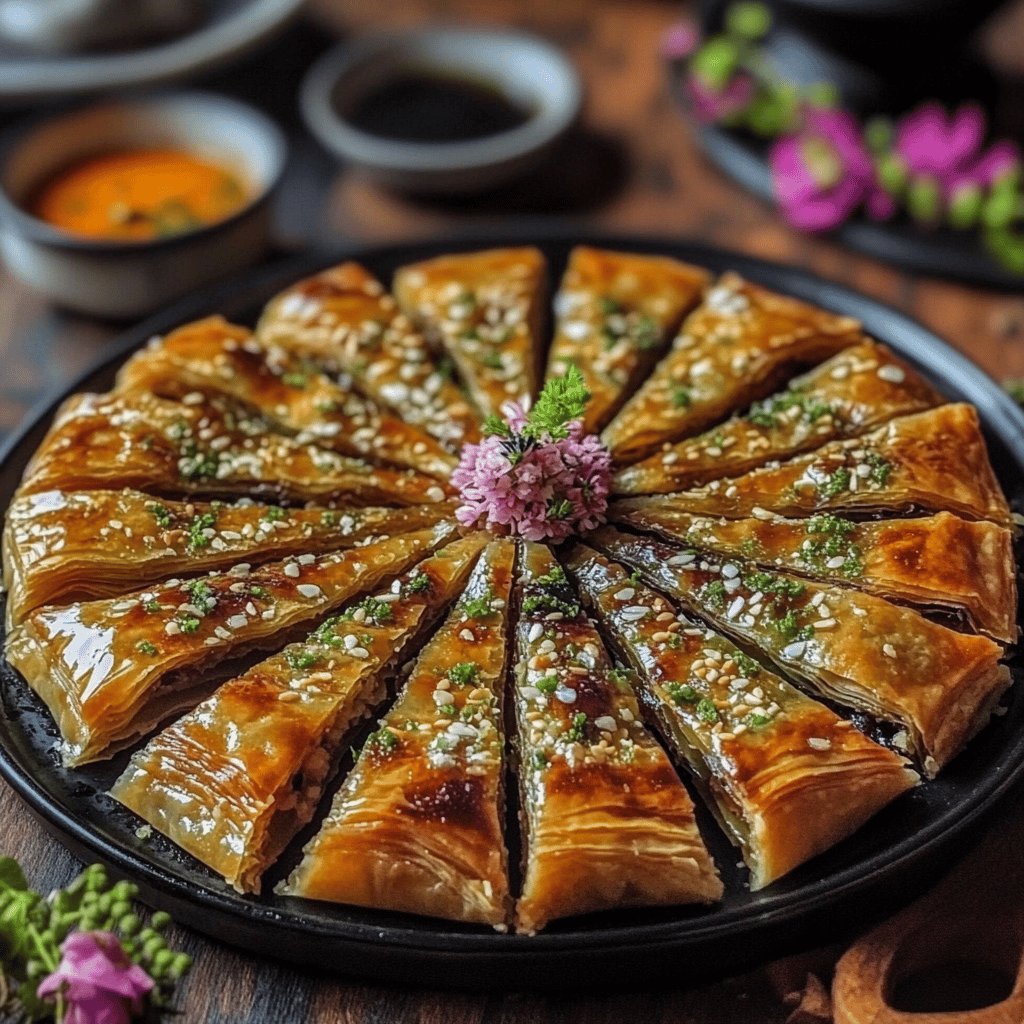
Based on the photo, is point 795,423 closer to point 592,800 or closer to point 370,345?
point 370,345

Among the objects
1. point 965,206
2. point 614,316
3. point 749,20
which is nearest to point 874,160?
point 965,206

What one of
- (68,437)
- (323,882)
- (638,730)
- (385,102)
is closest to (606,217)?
(385,102)

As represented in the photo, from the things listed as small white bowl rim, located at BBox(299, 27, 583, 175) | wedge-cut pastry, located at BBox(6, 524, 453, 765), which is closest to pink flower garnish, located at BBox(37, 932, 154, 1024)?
wedge-cut pastry, located at BBox(6, 524, 453, 765)

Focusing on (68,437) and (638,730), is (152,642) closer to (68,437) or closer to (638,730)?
(68,437)

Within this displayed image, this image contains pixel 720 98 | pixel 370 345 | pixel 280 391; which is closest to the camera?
pixel 280 391

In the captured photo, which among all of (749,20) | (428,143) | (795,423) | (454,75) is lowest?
(428,143)

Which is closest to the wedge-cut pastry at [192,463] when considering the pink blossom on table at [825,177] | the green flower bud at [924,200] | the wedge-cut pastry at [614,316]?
the wedge-cut pastry at [614,316]
